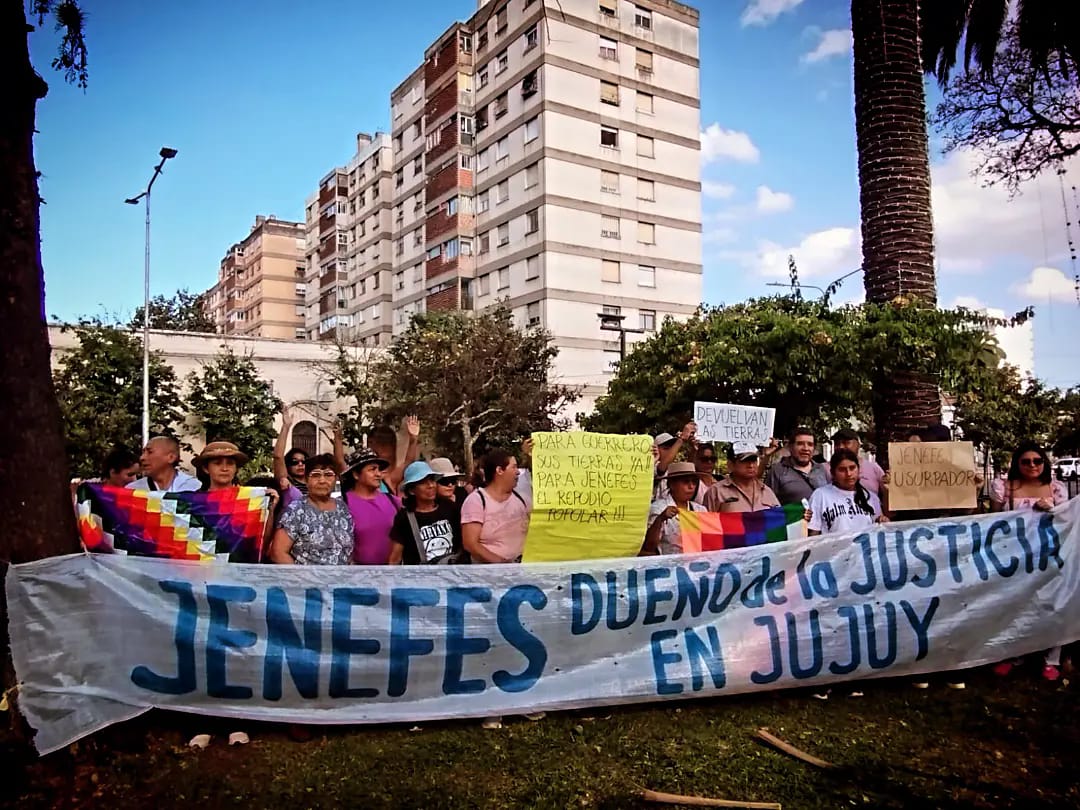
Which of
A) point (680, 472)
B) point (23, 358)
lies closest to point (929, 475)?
point (680, 472)

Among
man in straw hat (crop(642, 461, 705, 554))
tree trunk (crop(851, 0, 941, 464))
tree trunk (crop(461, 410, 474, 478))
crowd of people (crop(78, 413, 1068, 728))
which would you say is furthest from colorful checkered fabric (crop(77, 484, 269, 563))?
tree trunk (crop(461, 410, 474, 478))

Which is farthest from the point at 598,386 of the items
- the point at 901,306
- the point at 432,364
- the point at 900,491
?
the point at 900,491

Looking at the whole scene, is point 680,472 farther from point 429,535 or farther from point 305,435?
point 305,435

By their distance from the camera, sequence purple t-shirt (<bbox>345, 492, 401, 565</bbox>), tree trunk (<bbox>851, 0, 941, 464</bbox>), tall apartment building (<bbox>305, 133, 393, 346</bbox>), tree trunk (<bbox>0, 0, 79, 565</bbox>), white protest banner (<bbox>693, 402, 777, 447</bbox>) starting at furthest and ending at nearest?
tall apartment building (<bbox>305, 133, 393, 346</bbox>)
tree trunk (<bbox>851, 0, 941, 464</bbox>)
white protest banner (<bbox>693, 402, 777, 447</bbox>)
purple t-shirt (<bbox>345, 492, 401, 565</bbox>)
tree trunk (<bbox>0, 0, 79, 565</bbox>)

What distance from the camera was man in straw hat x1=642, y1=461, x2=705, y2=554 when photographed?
17.4ft

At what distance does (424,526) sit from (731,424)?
2.74m

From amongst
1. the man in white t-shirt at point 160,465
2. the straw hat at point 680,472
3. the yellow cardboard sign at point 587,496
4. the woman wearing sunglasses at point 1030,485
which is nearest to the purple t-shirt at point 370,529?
the yellow cardboard sign at point 587,496

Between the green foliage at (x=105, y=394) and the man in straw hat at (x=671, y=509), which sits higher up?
the green foliage at (x=105, y=394)

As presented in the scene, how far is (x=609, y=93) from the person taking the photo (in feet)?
133

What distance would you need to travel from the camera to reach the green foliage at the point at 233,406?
3038cm

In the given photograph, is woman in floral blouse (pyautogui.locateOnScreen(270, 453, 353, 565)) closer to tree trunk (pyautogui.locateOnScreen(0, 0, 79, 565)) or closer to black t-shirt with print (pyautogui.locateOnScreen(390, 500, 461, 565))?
black t-shirt with print (pyautogui.locateOnScreen(390, 500, 461, 565))

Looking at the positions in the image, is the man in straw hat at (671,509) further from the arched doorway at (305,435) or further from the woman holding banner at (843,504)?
the arched doorway at (305,435)

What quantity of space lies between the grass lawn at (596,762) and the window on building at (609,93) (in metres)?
39.8

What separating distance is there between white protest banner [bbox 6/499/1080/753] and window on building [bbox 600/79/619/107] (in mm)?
38541
